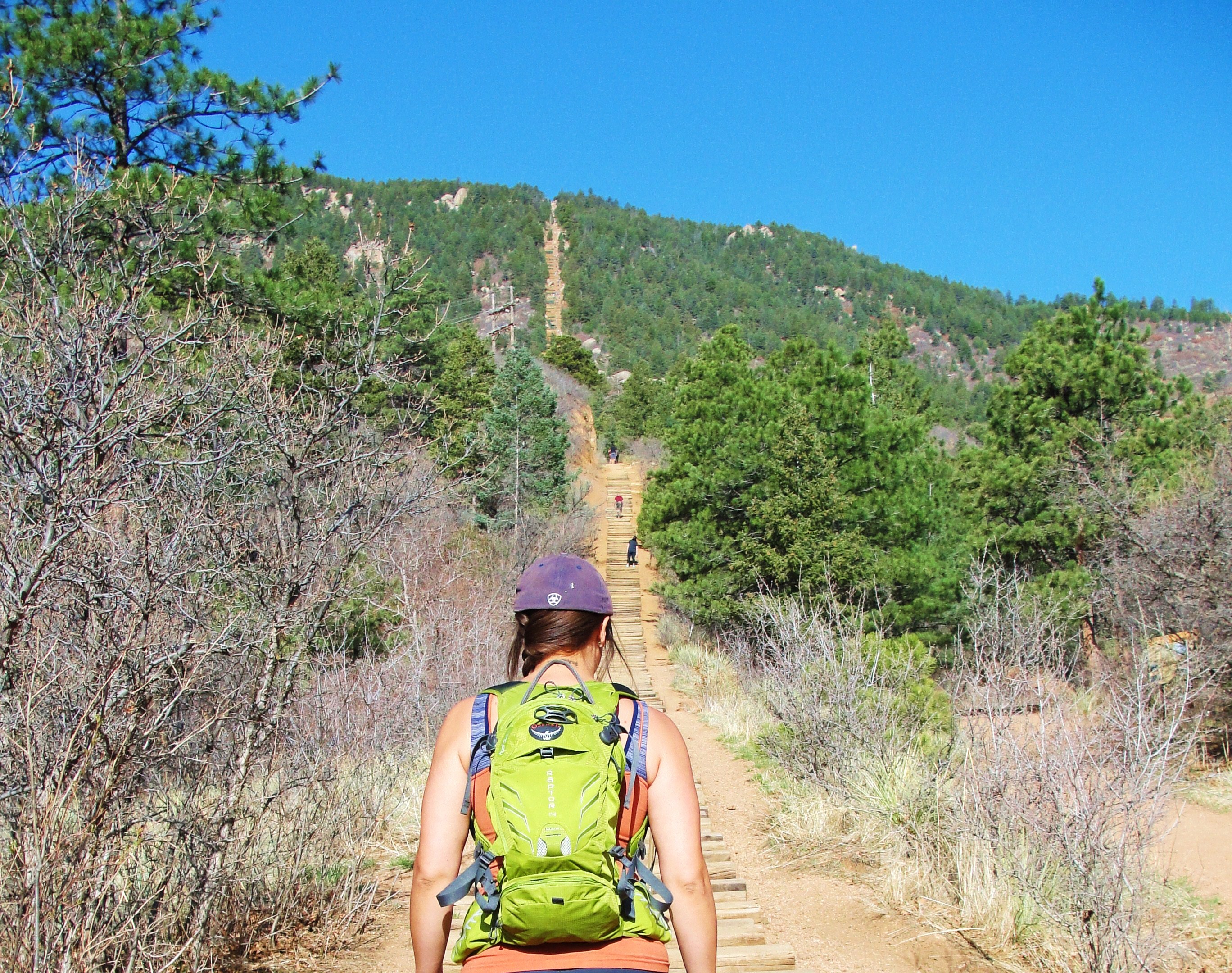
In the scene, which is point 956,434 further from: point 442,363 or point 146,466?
point 146,466

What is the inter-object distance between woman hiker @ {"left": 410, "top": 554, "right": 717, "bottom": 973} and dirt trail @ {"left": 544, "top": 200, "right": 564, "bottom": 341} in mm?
73530

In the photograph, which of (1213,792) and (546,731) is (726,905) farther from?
(1213,792)

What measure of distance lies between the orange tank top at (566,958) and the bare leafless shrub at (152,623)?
2143 mm

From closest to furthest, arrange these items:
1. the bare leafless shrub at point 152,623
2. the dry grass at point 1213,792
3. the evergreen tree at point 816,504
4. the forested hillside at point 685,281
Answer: the bare leafless shrub at point 152,623 → the dry grass at point 1213,792 → the evergreen tree at point 816,504 → the forested hillside at point 685,281

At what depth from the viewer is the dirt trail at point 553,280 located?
90875 mm

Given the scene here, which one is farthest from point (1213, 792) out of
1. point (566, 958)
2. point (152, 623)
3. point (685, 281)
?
point (685, 281)

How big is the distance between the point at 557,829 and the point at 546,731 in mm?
187

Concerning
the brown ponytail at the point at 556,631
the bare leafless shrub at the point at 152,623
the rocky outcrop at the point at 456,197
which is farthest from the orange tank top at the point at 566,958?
the rocky outcrop at the point at 456,197

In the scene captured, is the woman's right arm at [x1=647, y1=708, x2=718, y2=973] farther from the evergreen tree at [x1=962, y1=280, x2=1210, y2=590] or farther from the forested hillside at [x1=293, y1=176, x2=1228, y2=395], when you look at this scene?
the forested hillside at [x1=293, y1=176, x2=1228, y2=395]

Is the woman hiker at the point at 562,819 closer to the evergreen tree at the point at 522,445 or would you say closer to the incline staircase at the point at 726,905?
the incline staircase at the point at 726,905

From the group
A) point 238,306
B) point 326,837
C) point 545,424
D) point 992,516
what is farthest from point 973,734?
point 545,424

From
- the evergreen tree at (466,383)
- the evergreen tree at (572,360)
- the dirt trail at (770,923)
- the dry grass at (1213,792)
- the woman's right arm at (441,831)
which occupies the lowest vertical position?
the dry grass at (1213,792)

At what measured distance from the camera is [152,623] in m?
4.14

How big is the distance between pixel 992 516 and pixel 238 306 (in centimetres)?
1622
